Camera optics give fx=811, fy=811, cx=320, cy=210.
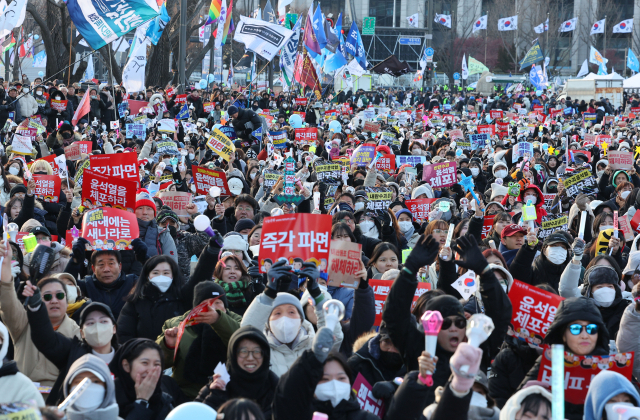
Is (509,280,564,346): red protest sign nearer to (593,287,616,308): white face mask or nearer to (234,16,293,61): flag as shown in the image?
(593,287,616,308): white face mask

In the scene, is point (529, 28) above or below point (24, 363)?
above

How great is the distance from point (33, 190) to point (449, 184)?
5708mm

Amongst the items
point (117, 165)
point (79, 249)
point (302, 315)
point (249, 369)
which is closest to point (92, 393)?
point (249, 369)

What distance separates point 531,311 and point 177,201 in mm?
4810

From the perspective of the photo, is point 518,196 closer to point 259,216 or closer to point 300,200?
point 300,200

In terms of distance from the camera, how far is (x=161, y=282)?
17.6 ft

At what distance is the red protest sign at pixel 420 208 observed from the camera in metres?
9.50

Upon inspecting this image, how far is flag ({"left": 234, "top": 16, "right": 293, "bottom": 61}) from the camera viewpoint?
19594mm

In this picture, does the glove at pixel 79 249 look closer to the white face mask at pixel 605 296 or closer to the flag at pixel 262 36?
the white face mask at pixel 605 296

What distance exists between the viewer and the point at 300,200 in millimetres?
9312

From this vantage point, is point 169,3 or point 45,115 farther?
point 169,3

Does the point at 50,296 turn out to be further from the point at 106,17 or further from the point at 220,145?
the point at 106,17

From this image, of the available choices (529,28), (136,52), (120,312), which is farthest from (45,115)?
(529,28)

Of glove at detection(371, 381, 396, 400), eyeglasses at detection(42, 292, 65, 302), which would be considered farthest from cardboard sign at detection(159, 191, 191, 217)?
glove at detection(371, 381, 396, 400)
